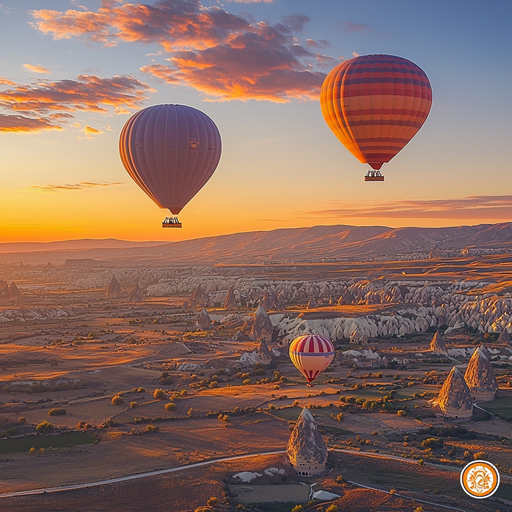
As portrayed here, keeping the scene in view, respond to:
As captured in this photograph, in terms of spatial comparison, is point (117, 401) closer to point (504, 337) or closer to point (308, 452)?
point (308, 452)

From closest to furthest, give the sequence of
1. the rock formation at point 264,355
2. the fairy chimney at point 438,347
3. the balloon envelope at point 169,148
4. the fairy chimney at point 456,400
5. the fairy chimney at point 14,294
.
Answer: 1. the fairy chimney at point 456,400
2. the balloon envelope at point 169,148
3. the rock formation at point 264,355
4. the fairy chimney at point 438,347
5. the fairy chimney at point 14,294

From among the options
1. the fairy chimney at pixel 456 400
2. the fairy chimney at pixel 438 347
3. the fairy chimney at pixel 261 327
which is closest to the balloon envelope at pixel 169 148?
the fairy chimney at pixel 456 400

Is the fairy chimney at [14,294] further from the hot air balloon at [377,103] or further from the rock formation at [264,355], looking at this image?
the hot air balloon at [377,103]

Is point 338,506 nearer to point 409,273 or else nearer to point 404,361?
point 404,361

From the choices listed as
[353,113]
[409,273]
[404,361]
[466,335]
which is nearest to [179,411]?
[353,113]

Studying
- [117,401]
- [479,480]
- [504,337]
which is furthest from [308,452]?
[504,337]
